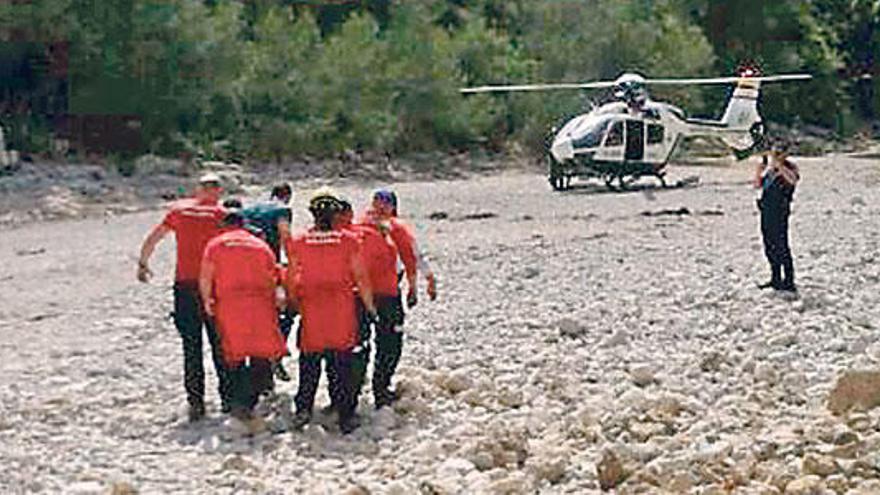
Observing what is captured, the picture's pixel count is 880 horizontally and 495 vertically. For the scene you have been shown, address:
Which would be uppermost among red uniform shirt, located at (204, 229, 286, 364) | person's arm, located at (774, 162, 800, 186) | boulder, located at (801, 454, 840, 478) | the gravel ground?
person's arm, located at (774, 162, 800, 186)

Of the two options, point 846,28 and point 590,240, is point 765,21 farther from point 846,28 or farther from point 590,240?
point 590,240

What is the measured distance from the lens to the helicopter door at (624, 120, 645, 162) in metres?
32.9

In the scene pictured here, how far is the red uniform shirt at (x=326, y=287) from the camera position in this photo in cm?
1159

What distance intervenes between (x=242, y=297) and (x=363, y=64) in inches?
1257

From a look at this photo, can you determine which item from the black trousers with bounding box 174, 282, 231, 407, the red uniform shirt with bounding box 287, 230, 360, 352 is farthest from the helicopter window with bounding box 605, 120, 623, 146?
the red uniform shirt with bounding box 287, 230, 360, 352

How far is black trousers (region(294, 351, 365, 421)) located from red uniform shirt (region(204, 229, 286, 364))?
9.8 inches

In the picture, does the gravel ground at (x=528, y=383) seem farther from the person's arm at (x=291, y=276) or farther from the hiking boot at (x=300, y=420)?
the person's arm at (x=291, y=276)

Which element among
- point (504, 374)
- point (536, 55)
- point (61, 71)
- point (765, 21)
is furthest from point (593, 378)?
point (765, 21)

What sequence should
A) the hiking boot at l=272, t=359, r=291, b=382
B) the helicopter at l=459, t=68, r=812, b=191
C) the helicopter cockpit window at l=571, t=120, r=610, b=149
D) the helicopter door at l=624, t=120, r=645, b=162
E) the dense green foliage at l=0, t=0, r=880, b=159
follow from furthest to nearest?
the dense green foliage at l=0, t=0, r=880, b=159, the helicopter door at l=624, t=120, r=645, b=162, the helicopter at l=459, t=68, r=812, b=191, the helicopter cockpit window at l=571, t=120, r=610, b=149, the hiking boot at l=272, t=359, r=291, b=382

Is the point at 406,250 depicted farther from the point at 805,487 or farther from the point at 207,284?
the point at 805,487

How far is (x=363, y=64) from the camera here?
43219 millimetres

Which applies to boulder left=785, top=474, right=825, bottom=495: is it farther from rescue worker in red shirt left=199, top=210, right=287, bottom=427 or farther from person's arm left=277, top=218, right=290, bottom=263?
person's arm left=277, top=218, right=290, bottom=263

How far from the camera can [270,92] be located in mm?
41406

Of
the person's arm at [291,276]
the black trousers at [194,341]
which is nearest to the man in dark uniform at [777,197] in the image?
the person's arm at [291,276]
